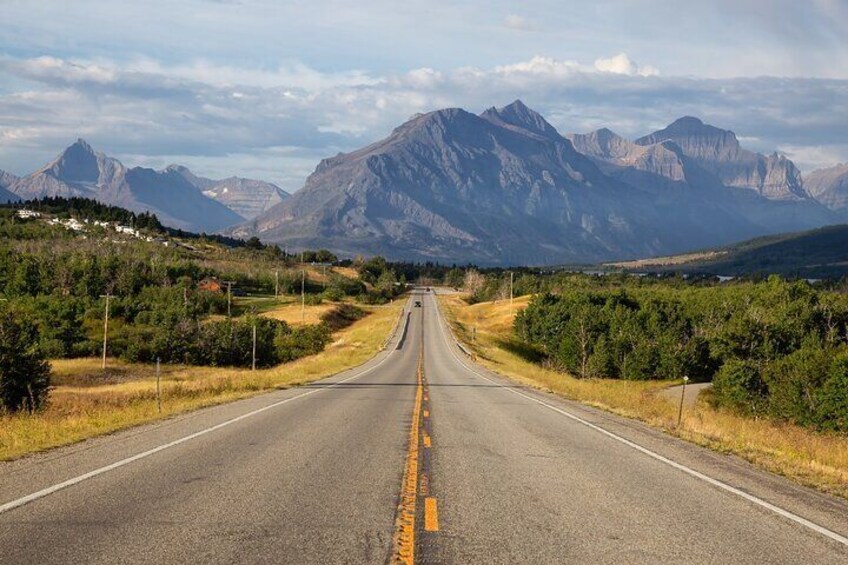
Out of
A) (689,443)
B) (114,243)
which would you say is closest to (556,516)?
(689,443)

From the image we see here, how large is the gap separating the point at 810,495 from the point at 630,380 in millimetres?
82016

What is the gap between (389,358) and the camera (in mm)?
68312

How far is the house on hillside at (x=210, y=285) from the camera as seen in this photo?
6102 inches

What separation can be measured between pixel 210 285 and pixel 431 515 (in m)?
155

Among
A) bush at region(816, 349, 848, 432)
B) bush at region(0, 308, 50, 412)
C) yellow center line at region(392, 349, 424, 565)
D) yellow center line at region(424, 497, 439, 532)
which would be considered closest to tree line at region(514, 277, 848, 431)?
bush at region(816, 349, 848, 432)

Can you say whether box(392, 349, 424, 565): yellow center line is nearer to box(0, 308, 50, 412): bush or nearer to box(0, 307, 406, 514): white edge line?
box(0, 307, 406, 514): white edge line

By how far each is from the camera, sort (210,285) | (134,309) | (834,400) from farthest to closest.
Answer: (210,285) < (134,309) < (834,400)

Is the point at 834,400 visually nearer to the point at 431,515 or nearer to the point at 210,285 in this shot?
the point at 431,515

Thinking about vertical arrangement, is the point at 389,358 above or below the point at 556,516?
below

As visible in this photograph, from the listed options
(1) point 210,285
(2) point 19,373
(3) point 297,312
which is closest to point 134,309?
(3) point 297,312

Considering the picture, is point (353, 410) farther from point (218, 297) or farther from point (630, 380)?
point (218, 297)

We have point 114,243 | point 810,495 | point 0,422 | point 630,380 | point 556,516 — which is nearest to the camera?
point 556,516

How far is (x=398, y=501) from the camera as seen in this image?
9.94m

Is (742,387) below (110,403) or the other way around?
below
